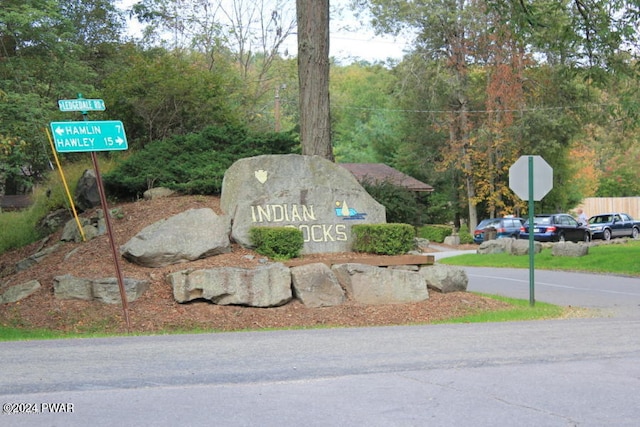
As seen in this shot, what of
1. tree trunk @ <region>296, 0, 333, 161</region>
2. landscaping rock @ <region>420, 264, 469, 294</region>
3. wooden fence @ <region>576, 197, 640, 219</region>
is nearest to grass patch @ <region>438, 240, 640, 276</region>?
landscaping rock @ <region>420, 264, 469, 294</region>

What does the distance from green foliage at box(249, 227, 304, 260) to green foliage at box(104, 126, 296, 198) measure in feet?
8.78

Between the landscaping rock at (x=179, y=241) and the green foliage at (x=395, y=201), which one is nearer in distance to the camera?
the landscaping rock at (x=179, y=241)

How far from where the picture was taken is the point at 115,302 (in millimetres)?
12531

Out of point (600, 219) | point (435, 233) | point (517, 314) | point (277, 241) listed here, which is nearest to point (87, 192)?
point (277, 241)

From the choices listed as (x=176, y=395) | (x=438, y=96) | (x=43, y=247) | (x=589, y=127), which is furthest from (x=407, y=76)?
(x=176, y=395)

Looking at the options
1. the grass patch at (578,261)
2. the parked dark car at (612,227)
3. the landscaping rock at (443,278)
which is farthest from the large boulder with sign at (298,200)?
the parked dark car at (612,227)

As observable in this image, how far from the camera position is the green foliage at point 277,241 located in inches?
555

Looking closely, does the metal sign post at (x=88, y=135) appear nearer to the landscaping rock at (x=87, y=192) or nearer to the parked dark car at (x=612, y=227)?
the landscaping rock at (x=87, y=192)

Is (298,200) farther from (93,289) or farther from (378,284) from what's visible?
(93,289)

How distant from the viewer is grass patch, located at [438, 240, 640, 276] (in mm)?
25919

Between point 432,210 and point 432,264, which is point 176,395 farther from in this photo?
point 432,210

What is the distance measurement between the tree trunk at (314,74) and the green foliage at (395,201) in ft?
5.27

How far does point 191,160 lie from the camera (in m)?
17.6

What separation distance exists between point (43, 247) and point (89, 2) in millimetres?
23627
